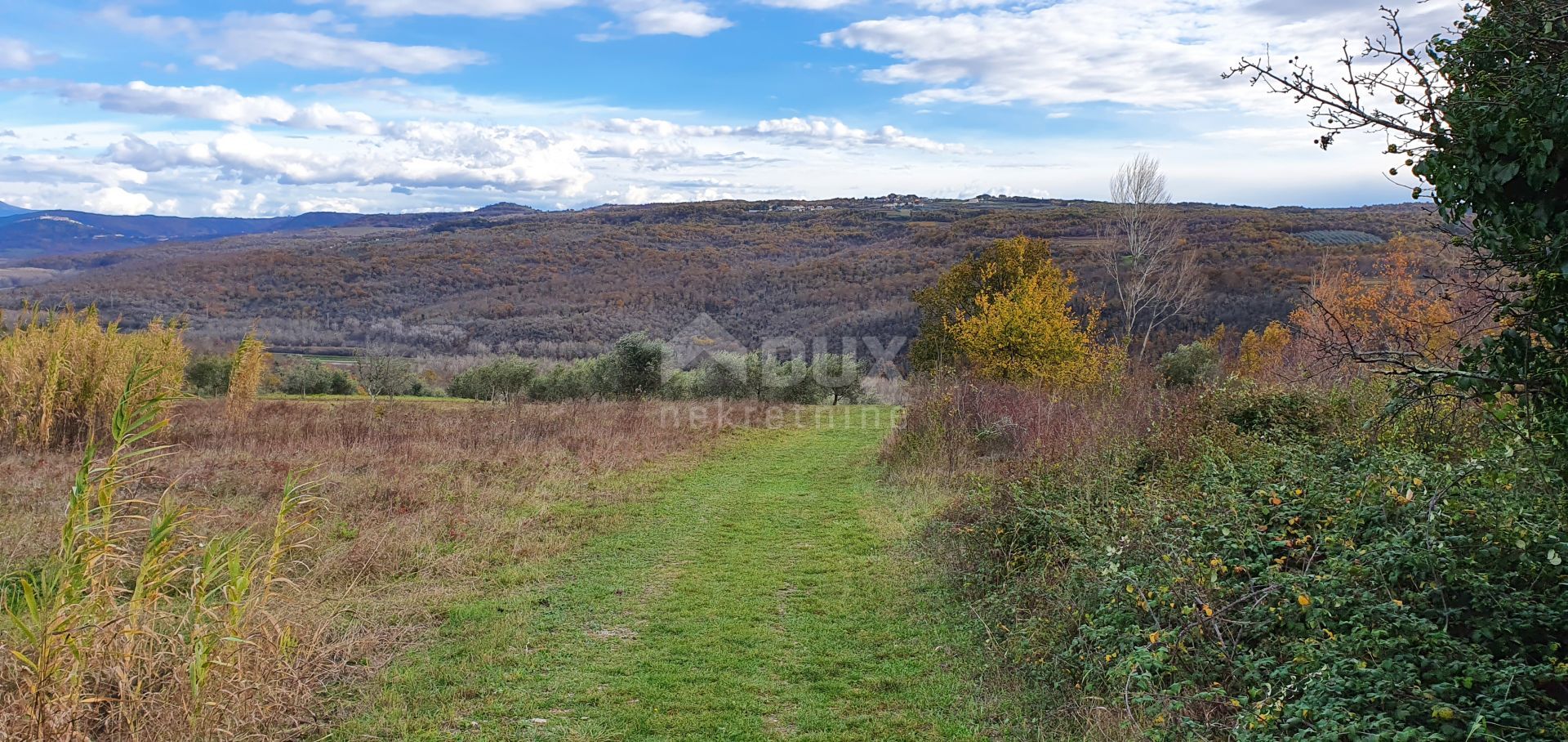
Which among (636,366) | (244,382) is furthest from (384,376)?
(244,382)

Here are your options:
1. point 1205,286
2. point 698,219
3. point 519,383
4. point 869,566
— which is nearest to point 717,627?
point 869,566

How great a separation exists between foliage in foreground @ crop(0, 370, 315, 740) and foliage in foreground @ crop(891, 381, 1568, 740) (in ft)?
14.1

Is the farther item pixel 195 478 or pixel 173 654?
pixel 195 478

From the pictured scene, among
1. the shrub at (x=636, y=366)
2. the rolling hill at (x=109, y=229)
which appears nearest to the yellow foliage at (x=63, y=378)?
the shrub at (x=636, y=366)

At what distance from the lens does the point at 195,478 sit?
33.0ft

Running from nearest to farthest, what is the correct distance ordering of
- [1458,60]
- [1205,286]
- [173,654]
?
[1458,60] → [173,654] → [1205,286]

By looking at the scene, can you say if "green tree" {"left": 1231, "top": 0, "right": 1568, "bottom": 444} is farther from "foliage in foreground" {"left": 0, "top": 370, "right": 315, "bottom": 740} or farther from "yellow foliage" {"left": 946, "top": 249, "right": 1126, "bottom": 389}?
"yellow foliage" {"left": 946, "top": 249, "right": 1126, "bottom": 389}

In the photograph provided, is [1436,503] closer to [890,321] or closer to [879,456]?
Answer: [879,456]

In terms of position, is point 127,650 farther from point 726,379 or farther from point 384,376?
point 384,376

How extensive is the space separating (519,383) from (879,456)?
61.0ft

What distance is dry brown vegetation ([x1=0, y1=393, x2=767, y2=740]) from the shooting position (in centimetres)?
408

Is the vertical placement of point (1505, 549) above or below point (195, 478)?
above

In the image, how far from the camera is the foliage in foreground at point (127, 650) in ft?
11.8

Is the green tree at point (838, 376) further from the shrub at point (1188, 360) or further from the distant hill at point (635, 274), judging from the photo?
the distant hill at point (635, 274)
